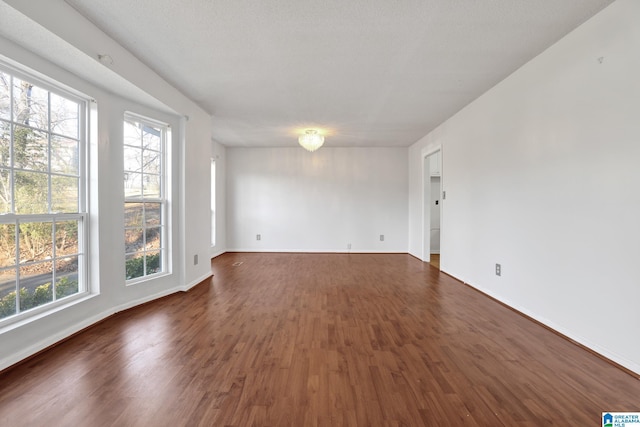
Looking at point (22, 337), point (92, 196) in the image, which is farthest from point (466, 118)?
point (22, 337)

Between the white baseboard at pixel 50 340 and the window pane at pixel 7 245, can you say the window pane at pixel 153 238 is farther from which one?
the window pane at pixel 7 245

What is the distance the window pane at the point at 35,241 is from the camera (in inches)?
85.6

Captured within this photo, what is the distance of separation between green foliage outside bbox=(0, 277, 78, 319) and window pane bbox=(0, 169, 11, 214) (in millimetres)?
645

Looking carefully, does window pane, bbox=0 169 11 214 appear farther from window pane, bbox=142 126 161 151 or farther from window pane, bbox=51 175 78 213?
window pane, bbox=142 126 161 151

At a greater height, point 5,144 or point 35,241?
point 5,144

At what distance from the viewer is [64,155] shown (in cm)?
254

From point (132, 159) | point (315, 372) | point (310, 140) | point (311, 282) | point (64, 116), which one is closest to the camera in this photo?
point (315, 372)

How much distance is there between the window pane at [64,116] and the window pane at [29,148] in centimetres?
17

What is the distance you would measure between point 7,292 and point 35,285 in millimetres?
207

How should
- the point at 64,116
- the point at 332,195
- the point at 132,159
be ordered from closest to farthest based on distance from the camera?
the point at 64,116 < the point at 132,159 < the point at 332,195

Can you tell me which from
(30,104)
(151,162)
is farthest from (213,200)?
(30,104)

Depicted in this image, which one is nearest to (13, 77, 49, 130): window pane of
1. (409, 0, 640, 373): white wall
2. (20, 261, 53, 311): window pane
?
(20, 261, 53, 311): window pane

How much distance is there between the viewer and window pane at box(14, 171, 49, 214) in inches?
84.6

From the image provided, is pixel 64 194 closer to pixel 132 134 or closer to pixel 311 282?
pixel 132 134
